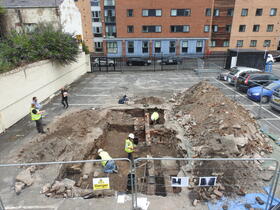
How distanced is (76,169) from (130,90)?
1122 cm

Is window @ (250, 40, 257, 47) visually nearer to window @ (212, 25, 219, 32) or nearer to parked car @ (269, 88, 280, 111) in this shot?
window @ (212, 25, 219, 32)

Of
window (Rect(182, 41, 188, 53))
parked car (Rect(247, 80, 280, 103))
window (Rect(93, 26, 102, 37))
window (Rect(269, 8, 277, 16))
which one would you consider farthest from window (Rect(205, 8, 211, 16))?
window (Rect(93, 26, 102, 37))

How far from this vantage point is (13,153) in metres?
8.70

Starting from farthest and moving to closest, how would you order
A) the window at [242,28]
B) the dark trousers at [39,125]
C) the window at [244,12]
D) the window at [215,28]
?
the window at [242,28]
the window at [215,28]
the window at [244,12]
the dark trousers at [39,125]

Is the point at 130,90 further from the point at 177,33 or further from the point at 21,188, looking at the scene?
the point at 177,33

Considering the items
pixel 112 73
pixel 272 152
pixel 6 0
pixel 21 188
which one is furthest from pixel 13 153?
pixel 6 0

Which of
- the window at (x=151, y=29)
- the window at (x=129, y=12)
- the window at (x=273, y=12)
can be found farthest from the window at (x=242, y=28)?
the window at (x=129, y=12)

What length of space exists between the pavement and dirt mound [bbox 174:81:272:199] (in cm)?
123

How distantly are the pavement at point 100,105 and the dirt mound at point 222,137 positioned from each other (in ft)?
4.03

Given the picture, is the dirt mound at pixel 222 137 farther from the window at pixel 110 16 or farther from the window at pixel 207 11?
the window at pixel 110 16

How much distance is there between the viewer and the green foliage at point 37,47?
44.0 feet

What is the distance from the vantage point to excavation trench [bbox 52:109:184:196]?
7.52 m

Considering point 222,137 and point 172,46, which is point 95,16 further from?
point 222,137

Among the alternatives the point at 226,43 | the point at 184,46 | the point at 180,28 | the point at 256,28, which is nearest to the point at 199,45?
the point at 184,46
